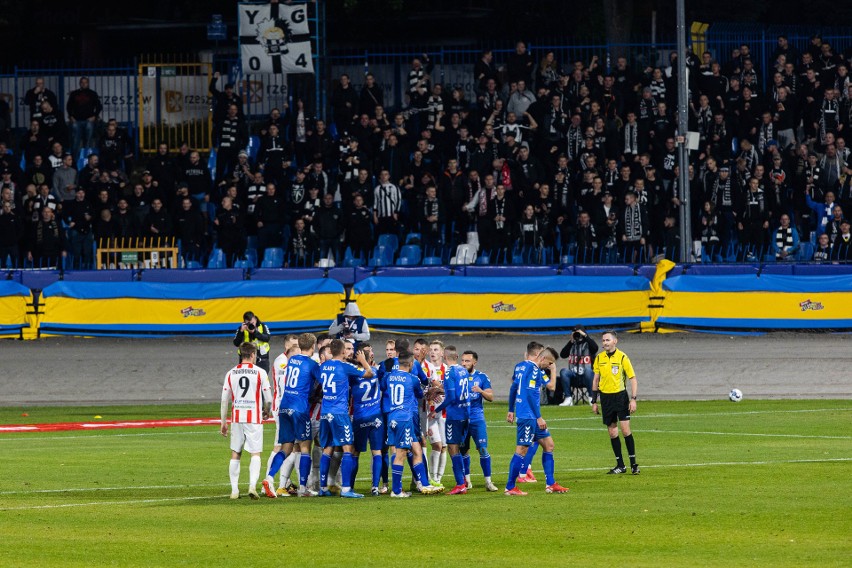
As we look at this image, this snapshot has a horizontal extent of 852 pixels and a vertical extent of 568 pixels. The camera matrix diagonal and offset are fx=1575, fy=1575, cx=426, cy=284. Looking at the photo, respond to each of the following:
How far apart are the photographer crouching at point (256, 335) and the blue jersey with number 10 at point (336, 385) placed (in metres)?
9.51

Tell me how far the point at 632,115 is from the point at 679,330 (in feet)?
17.8

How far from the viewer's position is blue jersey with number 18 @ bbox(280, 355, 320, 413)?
18.5 m

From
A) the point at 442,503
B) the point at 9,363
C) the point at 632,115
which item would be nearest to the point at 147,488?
the point at 442,503

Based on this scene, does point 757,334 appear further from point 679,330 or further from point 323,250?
point 323,250

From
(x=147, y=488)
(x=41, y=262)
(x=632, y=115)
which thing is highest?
(x=632, y=115)

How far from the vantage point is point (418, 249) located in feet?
122

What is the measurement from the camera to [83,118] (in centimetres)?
4169

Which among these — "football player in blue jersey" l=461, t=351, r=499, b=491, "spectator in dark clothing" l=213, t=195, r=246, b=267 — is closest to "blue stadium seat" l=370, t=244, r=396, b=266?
"spectator in dark clothing" l=213, t=195, r=246, b=267

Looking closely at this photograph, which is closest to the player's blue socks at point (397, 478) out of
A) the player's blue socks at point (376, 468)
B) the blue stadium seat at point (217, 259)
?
the player's blue socks at point (376, 468)

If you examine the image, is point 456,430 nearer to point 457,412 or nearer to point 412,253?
point 457,412

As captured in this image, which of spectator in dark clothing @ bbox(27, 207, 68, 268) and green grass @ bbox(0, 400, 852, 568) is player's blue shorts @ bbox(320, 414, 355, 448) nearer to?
green grass @ bbox(0, 400, 852, 568)

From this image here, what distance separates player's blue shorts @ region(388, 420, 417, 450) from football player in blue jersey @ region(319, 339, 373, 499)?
1.53 ft

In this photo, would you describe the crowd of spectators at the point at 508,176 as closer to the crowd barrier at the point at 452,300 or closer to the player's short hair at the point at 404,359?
the crowd barrier at the point at 452,300

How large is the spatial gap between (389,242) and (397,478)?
63.0ft
